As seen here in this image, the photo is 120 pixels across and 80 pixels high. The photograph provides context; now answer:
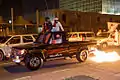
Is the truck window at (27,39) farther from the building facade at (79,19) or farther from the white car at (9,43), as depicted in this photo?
the building facade at (79,19)

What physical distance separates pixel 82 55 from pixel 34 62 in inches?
118

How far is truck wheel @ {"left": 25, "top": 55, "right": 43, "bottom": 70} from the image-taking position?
33.3 ft

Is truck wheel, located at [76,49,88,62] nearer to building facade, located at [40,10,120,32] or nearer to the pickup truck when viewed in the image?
the pickup truck

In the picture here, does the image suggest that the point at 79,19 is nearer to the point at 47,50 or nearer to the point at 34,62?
the point at 47,50

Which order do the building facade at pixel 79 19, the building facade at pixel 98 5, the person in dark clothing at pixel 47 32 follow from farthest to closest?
the building facade at pixel 98 5, the building facade at pixel 79 19, the person in dark clothing at pixel 47 32

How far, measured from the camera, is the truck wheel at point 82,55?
12094 mm

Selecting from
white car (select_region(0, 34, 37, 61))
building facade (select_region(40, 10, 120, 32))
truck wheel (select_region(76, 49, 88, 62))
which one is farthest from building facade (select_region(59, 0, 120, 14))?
truck wheel (select_region(76, 49, 88, 62))

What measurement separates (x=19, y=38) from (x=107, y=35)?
27.6 feet

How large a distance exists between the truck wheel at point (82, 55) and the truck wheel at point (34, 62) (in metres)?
2.40

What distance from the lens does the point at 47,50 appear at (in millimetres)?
10758

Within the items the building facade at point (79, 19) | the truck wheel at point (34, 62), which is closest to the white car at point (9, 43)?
the truck wheel at point (34, 62)

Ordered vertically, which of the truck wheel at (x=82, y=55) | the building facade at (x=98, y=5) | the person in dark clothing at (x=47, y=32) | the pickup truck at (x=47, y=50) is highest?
the building facade at (x=98, y=5)

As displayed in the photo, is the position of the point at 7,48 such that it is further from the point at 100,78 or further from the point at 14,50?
the point at 100,78

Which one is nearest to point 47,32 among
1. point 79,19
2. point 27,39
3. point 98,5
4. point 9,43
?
point 9,43
